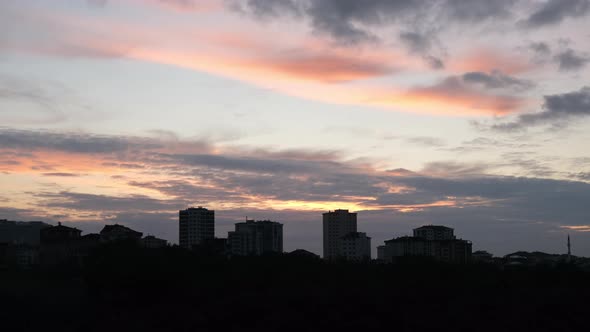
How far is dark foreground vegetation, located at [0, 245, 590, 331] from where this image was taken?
3266cm

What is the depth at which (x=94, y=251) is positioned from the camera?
52.0 meters

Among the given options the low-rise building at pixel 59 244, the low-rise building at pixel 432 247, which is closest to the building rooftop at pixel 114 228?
the low-rise building at pixel 59 244

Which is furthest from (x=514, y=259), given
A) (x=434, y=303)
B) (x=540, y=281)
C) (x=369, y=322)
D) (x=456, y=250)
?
(x=369, y=322)

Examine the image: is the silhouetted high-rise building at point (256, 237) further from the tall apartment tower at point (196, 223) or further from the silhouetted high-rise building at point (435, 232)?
the silhouetted high-rise building at point (435, 232)

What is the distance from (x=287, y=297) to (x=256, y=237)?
93.9 meters

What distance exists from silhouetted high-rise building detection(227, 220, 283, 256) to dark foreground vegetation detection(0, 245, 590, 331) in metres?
66.2

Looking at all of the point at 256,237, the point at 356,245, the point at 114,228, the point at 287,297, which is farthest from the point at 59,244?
the point at 287,297

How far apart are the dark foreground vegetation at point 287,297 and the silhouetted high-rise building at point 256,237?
66.2 metres

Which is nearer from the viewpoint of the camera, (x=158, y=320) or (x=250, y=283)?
(x=158, y=320)

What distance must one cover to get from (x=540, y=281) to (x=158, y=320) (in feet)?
87.7

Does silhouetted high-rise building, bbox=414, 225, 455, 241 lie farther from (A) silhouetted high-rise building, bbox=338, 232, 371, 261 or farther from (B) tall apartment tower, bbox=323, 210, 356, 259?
(B) tall apartment tower, bbox=323, 210, 356, 259

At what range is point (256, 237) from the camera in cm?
13000

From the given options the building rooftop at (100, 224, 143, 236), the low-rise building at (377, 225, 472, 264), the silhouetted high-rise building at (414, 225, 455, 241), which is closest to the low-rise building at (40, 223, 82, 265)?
the building rooftop at (100, 224, 143, 236)

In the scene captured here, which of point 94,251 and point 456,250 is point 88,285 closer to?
point 94,251
